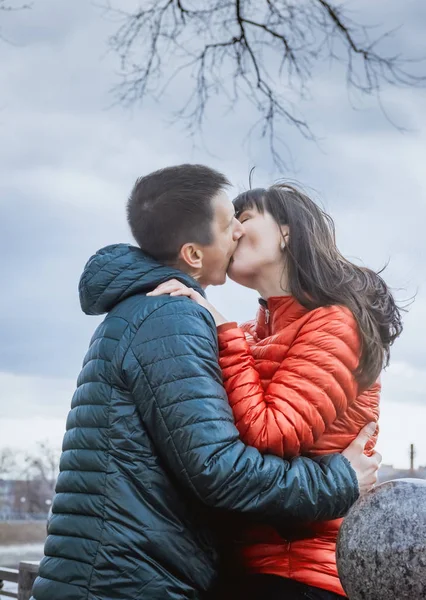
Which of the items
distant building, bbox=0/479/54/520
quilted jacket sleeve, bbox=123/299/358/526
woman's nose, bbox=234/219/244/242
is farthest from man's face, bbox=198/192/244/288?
distant building, bbox=0/479/54/520

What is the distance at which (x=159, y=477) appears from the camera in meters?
2.71

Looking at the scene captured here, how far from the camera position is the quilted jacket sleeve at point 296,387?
111 inches

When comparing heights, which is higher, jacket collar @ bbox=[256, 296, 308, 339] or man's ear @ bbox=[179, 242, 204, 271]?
man's ear @ bbox=[179, 242, 204, 271]

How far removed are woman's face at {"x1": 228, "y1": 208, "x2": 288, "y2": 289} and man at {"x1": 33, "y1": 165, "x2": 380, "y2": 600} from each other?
53 centimetres

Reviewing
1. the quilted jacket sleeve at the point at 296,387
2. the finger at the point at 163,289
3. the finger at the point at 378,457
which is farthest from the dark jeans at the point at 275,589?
the finger at the point at 163,289

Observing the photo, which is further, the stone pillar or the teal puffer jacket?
the stone pillar

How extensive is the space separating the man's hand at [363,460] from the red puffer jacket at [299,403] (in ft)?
0.09

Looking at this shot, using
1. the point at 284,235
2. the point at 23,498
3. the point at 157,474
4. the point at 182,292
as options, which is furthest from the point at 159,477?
the point at 23,498

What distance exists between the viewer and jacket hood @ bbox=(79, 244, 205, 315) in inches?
118

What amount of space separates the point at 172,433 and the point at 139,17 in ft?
12.6

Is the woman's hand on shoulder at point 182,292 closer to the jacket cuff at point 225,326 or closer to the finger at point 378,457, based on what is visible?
the jacket cuff at point 225,326

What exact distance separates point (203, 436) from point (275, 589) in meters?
0.61

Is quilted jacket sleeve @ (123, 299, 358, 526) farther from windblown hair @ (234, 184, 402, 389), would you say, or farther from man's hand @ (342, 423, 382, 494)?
windblown hair @ (234, 184, 402, 389)

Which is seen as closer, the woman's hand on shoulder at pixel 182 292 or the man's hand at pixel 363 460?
the woman's hand on shoulder at pixel 182 292
